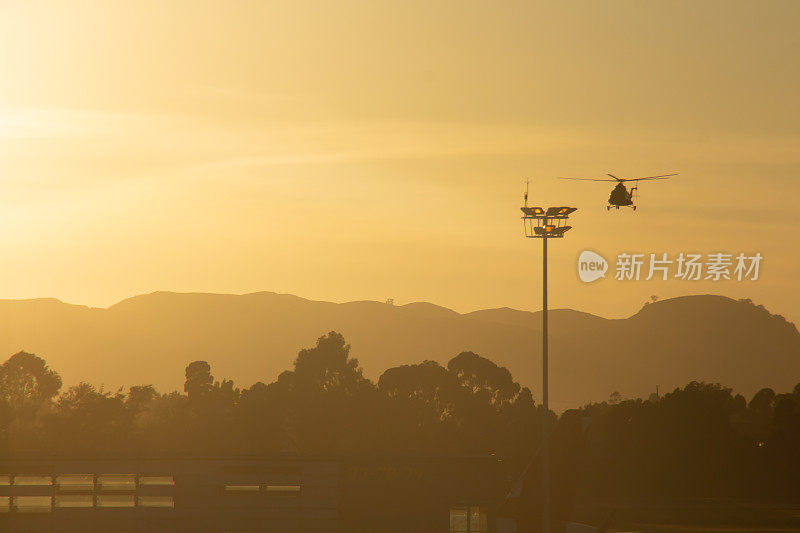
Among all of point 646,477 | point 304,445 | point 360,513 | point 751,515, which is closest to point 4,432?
point 304,445

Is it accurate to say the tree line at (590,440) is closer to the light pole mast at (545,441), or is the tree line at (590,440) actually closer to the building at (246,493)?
the building at (246,493)

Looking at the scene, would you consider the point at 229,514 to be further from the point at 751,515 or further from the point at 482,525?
the point at 751,515

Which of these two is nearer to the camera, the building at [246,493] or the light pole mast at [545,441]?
the light pole mast at [545,441]

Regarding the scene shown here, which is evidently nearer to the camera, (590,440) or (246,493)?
(246,493)

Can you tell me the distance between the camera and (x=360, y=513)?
62.4m

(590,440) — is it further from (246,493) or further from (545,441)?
(545,441)

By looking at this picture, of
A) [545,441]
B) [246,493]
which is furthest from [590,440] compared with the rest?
[545,441]

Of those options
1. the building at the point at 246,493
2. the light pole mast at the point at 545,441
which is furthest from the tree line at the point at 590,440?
the light pole mast at the point at 545,441

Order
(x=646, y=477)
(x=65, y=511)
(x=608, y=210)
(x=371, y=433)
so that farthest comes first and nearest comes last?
(x=371, y=433), (x=646, y=477), (x=608, y=210), (x=65, y=511)

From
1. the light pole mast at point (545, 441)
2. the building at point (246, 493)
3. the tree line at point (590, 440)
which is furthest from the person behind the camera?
the tree line at point (590, 440)

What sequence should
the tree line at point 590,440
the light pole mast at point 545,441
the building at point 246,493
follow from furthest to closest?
the tree line at point 590,440, the building at point 246,493, the light pole mast at point 545,441

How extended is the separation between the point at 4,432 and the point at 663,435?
331 feet

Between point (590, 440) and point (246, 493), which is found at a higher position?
point (246, 493)

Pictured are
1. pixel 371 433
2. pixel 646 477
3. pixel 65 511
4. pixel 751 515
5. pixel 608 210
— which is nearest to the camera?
pixel 65 511
